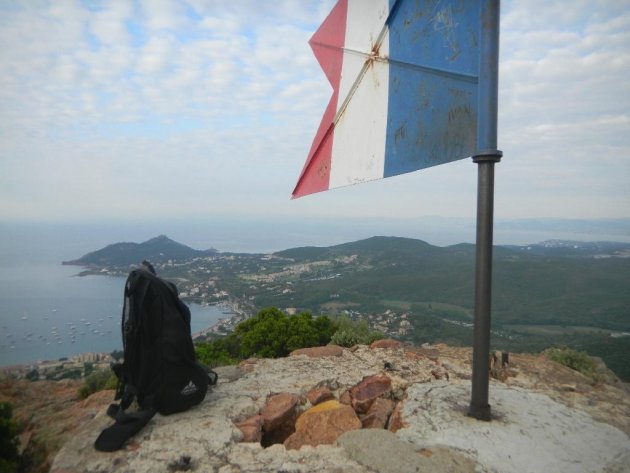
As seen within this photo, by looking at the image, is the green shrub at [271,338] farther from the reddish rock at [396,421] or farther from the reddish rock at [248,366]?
the reddish rock at [396,421]

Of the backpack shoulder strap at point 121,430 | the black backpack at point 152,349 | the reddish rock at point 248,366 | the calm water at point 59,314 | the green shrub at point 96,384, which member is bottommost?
the calm water at point 59,314

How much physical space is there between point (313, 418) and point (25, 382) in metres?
4.76

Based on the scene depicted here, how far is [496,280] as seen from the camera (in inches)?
1115

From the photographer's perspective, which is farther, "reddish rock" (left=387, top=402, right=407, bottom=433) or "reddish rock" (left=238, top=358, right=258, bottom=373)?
"reddish rock" (left=238, top=358, right=258, bottom=373)

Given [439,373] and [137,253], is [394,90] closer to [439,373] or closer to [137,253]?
[439,373]

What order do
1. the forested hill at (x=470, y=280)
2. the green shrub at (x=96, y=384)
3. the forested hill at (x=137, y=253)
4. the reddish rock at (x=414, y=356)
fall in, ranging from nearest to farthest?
the reddish rock at (x=414, y=356) → the green shrub at (x=96, y=384) → the forested hill at (x=470, y=280) → the forested hill at (x=137, y=253)

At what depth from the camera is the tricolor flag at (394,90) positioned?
273 centimetres

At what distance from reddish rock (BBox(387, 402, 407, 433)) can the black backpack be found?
173 centimetres

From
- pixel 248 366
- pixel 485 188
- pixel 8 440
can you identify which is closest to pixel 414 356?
pixel 248 366

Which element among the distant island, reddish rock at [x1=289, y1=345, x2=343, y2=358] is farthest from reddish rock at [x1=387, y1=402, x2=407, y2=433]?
the distant island

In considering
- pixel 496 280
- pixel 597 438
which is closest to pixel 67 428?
pixel 597 438

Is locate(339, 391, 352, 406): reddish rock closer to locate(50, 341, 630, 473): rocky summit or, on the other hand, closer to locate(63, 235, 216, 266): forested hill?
locate(50, 341, 630, 473): rocky summit

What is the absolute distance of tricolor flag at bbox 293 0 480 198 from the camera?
2.73m

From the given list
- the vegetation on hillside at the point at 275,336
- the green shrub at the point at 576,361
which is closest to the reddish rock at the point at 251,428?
the vegetation on hillside at the point at 275,336
